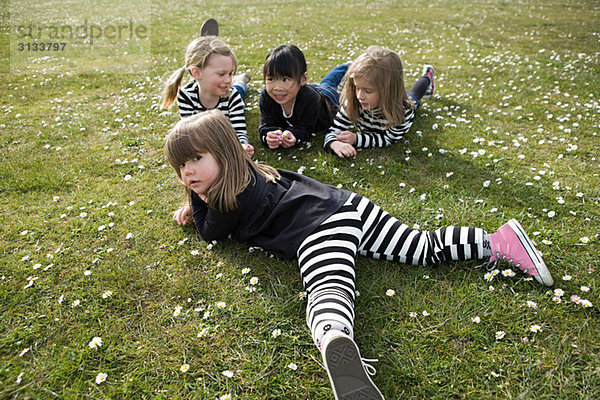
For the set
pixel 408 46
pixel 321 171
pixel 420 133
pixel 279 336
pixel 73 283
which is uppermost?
pixel 408 46

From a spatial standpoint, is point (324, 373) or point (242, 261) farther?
point (242, 261)

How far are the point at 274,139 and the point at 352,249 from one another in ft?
8.07

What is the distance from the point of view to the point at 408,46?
1024 cm

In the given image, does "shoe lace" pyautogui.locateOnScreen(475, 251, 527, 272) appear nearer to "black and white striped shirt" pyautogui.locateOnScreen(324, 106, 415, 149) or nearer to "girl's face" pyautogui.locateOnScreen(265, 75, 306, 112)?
"black and white striped shirt" pyautogui.locateOnScreen(324, 106, 415, 149)

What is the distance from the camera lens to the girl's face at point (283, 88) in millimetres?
4785

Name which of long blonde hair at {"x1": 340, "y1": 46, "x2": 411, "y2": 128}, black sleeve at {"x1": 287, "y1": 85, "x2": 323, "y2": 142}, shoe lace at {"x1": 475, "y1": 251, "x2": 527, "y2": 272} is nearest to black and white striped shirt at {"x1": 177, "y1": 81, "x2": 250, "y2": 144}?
black sleeve at {"x1": 287, "y1": 85, "x2": 323, "y2": 142}

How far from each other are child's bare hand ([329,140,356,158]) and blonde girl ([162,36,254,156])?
3.42 feet

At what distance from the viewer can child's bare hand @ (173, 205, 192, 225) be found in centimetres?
366

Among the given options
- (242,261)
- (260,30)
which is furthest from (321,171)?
(260,30)

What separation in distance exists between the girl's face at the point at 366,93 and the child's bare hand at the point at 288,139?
98 cm

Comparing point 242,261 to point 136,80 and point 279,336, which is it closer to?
point 279,336

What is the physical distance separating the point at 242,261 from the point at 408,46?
9166mm

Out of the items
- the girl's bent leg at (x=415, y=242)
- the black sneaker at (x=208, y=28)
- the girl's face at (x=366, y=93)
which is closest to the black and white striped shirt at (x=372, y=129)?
the girl's face at (x=366, y=93)

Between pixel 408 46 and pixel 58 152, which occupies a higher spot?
pixel 408 46
